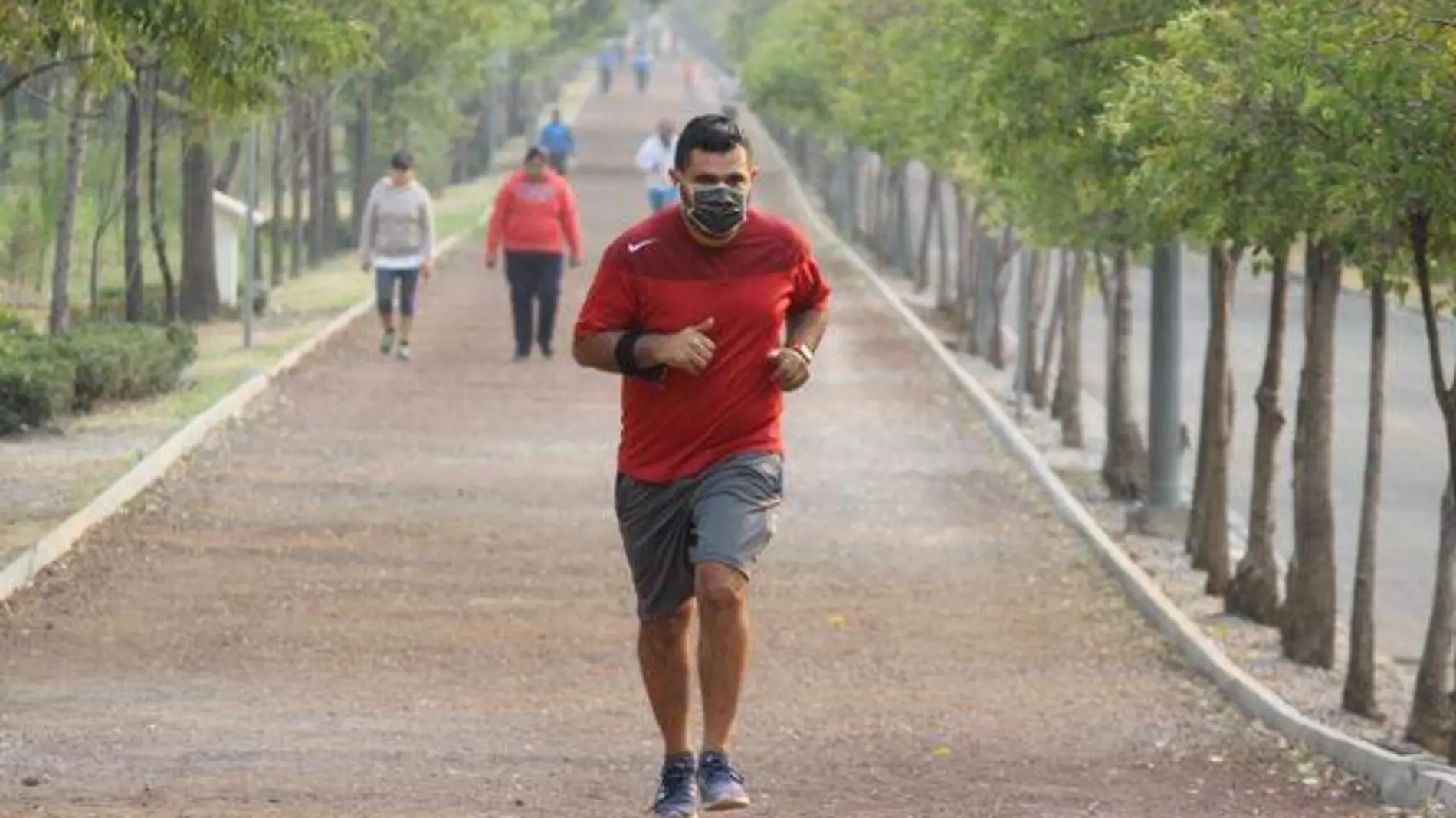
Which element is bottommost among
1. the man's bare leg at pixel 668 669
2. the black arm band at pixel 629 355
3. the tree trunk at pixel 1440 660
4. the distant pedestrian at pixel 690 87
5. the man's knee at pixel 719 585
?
the distant pedestrian at pixel 690 87

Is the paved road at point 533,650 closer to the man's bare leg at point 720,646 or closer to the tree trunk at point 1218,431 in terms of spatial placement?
the tree trunk at point 1218,431

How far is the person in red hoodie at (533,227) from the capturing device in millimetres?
33062

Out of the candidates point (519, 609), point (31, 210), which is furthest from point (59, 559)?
point (31, 210)

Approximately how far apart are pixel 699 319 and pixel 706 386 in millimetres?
192

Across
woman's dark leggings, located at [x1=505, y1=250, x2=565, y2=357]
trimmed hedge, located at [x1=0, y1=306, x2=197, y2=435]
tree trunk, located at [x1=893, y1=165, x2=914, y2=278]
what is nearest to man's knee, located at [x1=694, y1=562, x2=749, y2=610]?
trimmed hedge, located at [x1=0, y1=306, x2=197, y2=435]

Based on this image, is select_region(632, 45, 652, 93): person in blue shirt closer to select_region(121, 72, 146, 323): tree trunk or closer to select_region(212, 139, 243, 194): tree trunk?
select_region(212, 139, 243, 194): tree trunk

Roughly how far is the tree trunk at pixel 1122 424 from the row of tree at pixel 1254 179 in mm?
19

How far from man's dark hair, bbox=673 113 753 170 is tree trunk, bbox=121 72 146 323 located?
19.5 meters

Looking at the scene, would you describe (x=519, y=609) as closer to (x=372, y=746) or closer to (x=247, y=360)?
(x=372, y=746)

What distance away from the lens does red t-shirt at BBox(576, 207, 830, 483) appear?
Result: 10617 mm

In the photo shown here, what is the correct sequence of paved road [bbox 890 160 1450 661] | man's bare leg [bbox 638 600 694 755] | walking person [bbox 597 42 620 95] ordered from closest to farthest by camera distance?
man's bare leg [bbox 638 600 694 755]
paved road [bbox 890 160 1450 661]
walking person [bbox 597 42 620 95]

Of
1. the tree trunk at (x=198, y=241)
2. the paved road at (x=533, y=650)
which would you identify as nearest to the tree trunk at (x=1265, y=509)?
the paved road at (x=533, y=650)

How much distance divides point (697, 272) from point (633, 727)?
4.65m

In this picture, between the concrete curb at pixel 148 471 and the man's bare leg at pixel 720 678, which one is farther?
the concrete curb at pixel 148 471
